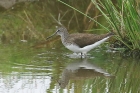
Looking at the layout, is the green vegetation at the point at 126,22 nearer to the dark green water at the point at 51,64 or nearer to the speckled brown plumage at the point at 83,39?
the dark green water at the point at 51,64

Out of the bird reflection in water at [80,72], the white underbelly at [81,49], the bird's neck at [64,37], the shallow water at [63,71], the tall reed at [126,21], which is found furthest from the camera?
the bird's neck at [64,37]

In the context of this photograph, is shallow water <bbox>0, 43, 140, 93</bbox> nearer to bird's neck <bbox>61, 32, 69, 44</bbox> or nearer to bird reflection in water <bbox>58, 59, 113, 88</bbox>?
bird reflection in water <bbox>58, 59, 113, 88</bbox>

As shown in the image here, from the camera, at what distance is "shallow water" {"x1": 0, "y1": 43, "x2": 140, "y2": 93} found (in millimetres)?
7232

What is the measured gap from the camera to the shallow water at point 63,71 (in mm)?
7232

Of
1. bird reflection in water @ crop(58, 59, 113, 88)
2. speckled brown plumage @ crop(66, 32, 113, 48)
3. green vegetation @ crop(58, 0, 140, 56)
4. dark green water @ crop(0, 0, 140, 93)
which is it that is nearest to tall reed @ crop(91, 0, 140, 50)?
green vegetation @ crop(58, 0, 140, 56)

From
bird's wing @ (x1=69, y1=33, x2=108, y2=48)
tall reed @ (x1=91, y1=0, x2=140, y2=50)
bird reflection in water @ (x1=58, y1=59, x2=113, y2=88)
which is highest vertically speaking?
tall reed @ (x1=91, y1=0, x2=140, y2=50)

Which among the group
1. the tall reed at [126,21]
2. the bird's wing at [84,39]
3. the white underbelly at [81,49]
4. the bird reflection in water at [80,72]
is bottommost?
the bird reflection in water at [80,72]

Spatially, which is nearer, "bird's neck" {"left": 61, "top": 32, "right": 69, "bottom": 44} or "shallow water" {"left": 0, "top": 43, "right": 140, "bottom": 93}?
"shallow water" {"left": 0, "top": 43, "right": 140, "bottom": 93}

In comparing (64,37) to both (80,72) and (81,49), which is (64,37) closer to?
(81,49)

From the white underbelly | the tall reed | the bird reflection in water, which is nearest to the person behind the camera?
the bird reflection in water

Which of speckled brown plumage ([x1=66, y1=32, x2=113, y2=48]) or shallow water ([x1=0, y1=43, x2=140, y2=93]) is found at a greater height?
speckled brown plumage ([x1=66, y1=32, x2=113, y2=48])

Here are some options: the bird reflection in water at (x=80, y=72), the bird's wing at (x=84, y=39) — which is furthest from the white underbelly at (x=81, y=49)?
the bird reflection in water at (x=80, y=72)

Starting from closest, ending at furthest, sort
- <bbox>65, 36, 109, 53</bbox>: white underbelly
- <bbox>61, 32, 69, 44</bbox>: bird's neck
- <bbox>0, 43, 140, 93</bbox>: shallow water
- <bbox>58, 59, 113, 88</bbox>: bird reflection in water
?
1. <bbox>0, 43, 140, 93</bbox>: shallow water
2. <bbox>58, 59, 113, 88</bbox>: bird reflection in water
3. <bbox>65, 36, 109, 53</bbox>: white underbelly
4. <bbox>61, 32, 69, 44</bbox>: bird's neck

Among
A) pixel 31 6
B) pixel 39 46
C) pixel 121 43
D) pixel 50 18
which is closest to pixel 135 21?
pixel 121 43
